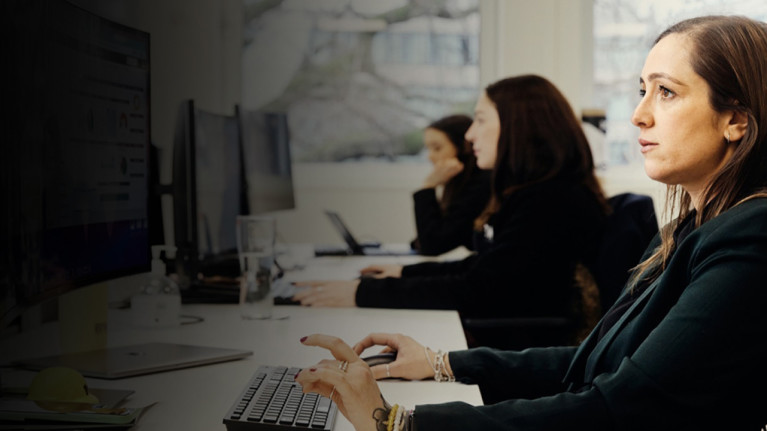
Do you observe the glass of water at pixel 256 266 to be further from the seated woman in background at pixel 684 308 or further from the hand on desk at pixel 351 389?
the hand on desk at pixel 351 389

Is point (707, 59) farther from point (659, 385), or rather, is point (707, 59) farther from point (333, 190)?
point (333, 190)

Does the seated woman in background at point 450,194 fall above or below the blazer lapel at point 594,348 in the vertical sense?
above

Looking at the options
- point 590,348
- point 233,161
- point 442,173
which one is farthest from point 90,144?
point 442,173

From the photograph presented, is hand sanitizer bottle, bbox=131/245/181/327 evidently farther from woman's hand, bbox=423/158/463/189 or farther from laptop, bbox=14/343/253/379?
woman's hand, bbox=423/158/463/189

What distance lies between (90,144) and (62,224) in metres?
0.13

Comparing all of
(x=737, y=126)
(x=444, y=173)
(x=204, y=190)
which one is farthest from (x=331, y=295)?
(x=444, y=173)

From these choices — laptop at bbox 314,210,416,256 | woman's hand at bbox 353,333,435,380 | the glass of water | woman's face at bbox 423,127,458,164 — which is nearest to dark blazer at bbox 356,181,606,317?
the glass of water

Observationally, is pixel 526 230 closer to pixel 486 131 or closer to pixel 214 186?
pixel 486 131

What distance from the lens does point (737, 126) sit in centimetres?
95

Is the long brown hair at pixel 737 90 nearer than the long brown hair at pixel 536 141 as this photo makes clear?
Yes

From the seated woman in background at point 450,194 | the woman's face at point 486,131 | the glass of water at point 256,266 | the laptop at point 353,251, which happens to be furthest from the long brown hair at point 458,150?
the glass of water at point 256,266

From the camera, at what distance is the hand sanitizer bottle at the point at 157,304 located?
1.47 meters

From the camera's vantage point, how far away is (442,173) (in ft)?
10.5

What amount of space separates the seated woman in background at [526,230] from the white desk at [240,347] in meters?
0.07
